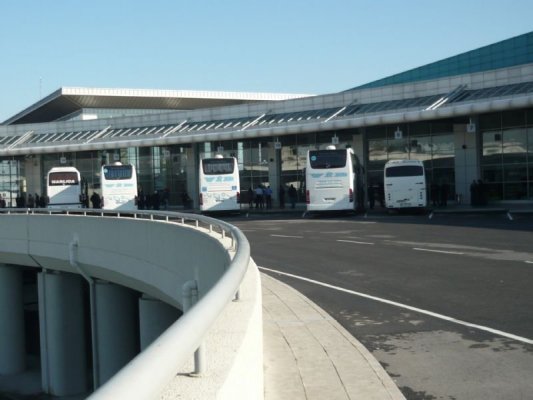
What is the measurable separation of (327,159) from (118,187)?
46.9 feet

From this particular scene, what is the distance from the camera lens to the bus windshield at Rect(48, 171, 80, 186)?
146ft

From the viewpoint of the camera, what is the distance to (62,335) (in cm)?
2045

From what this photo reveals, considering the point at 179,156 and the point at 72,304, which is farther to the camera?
the point at 179,156

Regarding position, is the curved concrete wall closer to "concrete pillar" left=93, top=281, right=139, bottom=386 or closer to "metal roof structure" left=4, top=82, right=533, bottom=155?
"concrete pillar" left=93, top=281, right=139, bottom=386

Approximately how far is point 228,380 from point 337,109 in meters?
43.7

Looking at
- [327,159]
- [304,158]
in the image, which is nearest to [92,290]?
[327,159]

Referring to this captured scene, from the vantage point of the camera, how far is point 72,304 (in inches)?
834

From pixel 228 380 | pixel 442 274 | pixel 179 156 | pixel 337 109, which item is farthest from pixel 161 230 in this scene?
pixel 179 156

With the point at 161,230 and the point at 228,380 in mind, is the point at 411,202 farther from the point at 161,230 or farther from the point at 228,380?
the point at 228,380

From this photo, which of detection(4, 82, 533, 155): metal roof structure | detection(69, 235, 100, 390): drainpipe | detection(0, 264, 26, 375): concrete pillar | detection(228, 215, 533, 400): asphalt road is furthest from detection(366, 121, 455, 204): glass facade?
detection(69, 235, 100, 390): drainpipe

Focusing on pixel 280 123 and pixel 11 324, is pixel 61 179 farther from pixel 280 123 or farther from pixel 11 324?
pixel 11 324

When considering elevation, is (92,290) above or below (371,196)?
below

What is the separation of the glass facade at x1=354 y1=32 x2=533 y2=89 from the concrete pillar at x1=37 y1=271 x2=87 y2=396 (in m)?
60.6

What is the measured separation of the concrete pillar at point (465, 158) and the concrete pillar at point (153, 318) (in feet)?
90.1
